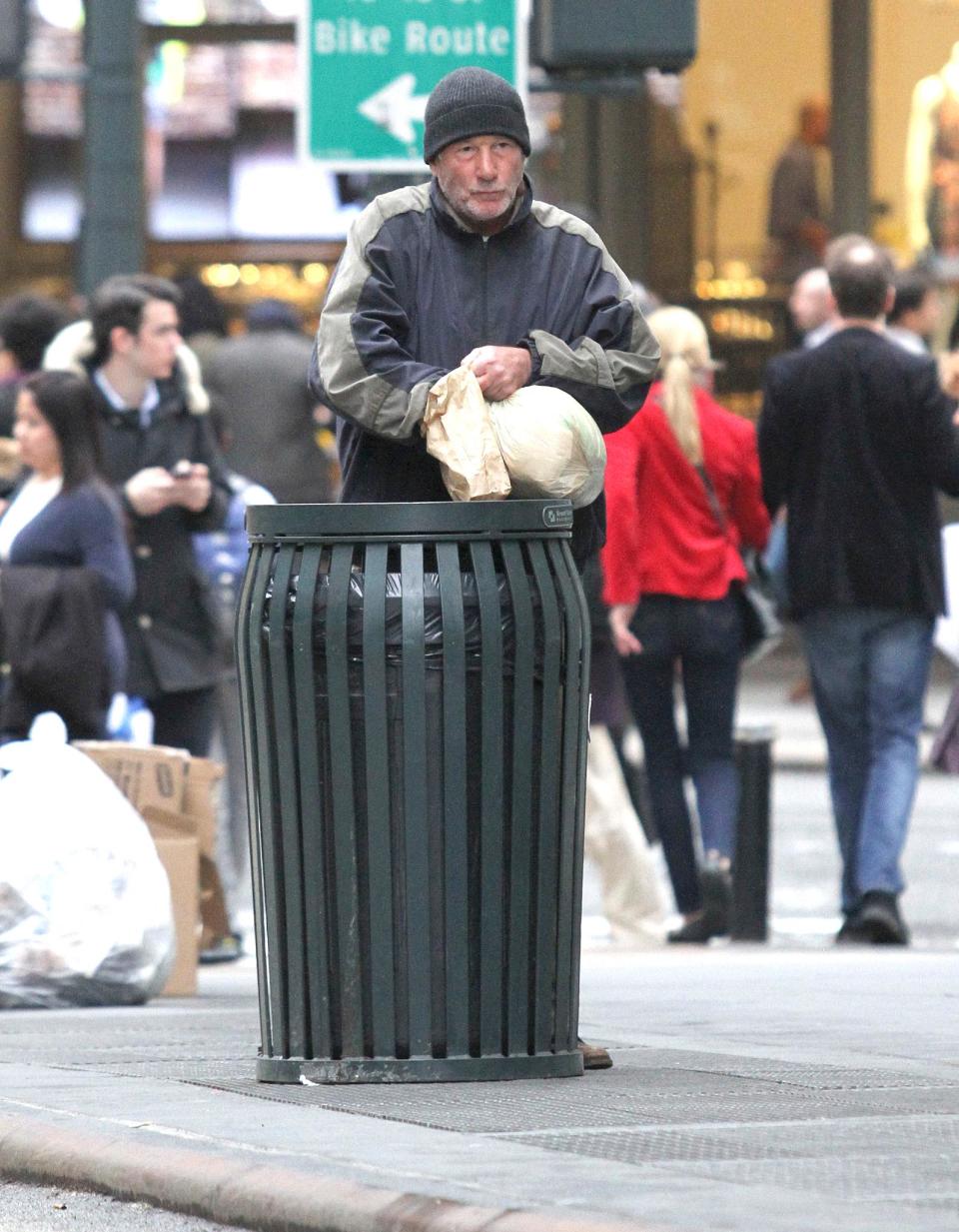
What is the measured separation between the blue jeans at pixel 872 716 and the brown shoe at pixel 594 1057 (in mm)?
3646

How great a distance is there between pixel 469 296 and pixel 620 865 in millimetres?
4123

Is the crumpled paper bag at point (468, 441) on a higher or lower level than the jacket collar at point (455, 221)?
lower

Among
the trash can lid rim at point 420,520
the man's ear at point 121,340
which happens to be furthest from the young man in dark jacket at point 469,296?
the man's ear at point 121,340

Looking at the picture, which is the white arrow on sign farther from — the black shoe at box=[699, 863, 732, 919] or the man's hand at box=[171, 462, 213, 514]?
the black shoe at box=[699, 863, 732, 919]

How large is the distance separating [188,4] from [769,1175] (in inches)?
684

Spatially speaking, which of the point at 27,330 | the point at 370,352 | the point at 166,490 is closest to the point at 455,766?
the point at 370,352

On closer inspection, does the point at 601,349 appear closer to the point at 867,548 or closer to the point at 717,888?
the point at 867,548

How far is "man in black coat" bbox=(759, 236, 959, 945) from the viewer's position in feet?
30.5

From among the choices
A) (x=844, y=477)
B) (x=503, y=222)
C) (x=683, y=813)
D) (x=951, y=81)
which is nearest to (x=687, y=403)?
(x=844, y=477)

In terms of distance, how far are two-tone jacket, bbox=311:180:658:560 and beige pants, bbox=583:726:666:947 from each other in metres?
3.81

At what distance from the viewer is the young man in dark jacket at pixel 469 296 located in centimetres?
557

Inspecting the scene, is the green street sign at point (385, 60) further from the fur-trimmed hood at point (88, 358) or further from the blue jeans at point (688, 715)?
the blue jeans at point (688, 715)

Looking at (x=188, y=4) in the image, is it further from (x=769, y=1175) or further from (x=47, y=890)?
(x=769, y=1175)

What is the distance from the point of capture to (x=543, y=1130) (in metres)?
4.84
